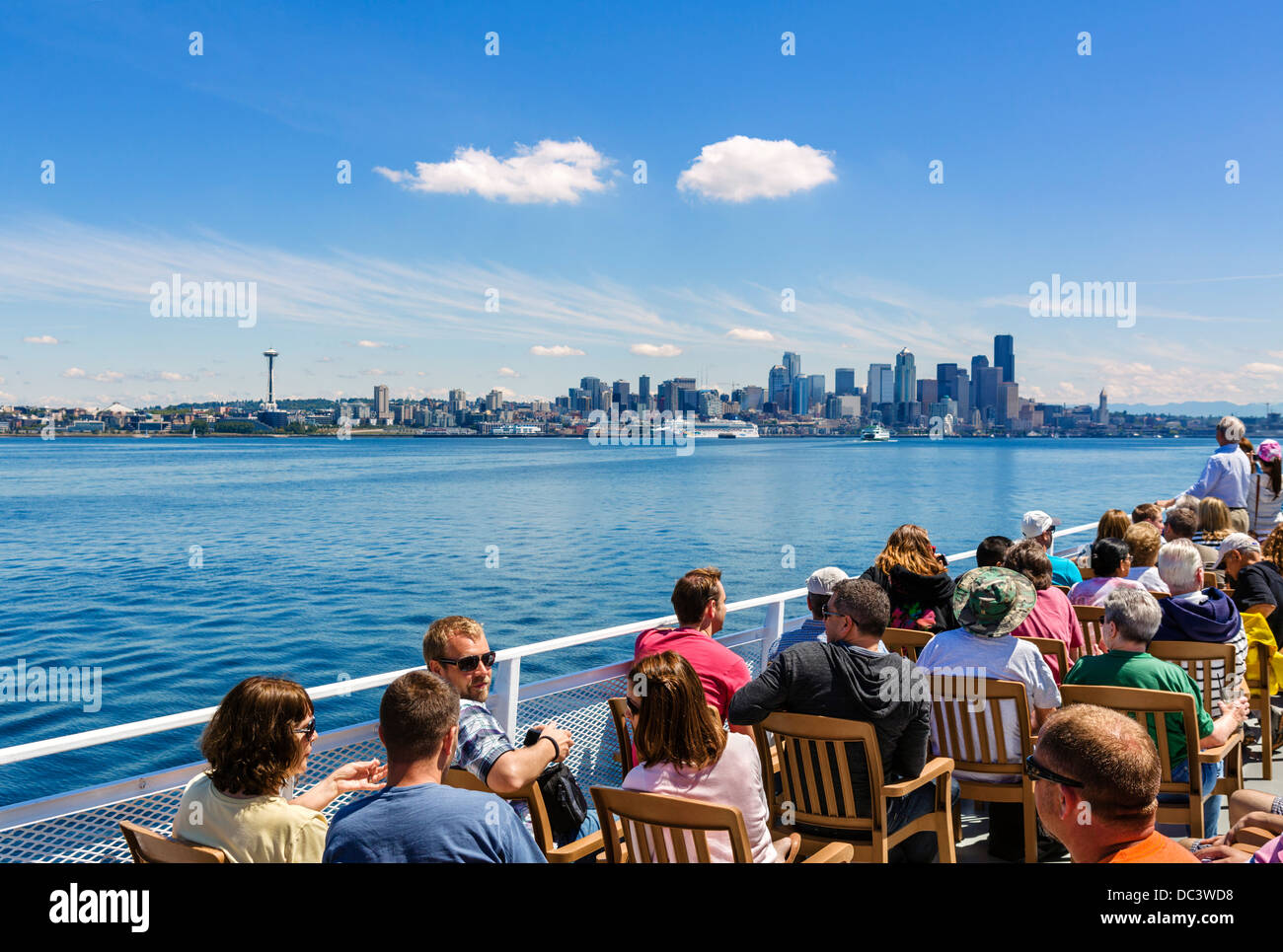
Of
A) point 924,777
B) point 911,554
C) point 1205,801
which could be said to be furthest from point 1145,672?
point 911,554

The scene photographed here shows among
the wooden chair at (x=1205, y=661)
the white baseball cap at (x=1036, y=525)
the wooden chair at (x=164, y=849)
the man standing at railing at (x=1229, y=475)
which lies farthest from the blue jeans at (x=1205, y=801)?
the man standing at railing at (x=1229, y=475)

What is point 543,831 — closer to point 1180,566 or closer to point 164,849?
point 164,849

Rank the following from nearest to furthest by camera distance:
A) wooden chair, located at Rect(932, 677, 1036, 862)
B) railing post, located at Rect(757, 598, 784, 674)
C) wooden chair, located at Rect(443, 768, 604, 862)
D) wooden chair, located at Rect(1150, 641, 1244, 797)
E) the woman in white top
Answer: wooden chair, located at Rect(443, 768, 604, 862)
wooden chair, located at Rect(932, 677, 1036, 862)
wooden chair, located at Rect(1150, 641, 1244, 797)
railing post, located at Rect(757, 598, 784, 674)
the woman in white top

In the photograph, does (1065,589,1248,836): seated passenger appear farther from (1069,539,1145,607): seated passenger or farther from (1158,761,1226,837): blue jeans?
(1069,539,1145,607): seated passenger

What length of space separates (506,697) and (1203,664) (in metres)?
3.65

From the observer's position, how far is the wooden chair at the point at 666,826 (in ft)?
8.55

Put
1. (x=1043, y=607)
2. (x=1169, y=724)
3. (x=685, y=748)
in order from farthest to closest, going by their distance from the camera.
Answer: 1. (x=1043, y=607)
2. (x=1169, y=724)
3. (x=685, y=748)

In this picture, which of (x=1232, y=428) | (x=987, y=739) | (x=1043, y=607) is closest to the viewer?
(x=987, y=739)

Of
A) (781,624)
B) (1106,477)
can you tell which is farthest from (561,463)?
(781,624)

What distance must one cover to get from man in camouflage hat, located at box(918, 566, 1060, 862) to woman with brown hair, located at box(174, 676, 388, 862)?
117 inches

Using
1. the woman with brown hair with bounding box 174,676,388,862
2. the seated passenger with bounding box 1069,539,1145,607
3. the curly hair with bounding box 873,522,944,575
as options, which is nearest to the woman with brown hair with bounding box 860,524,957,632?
the curly hair with bounding box 873,522,944,575

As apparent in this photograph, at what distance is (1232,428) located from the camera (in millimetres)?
9625

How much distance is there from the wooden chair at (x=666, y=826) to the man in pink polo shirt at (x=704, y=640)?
1233mm

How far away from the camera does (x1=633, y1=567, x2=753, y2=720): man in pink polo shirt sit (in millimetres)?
4141
